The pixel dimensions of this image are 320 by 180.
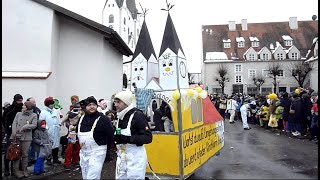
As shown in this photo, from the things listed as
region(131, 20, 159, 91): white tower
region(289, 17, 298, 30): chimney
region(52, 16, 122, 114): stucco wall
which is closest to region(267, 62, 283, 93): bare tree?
region(289, 17, 298, 30): chimney

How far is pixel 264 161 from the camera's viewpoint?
9.60m

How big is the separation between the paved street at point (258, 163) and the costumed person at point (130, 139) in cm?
311

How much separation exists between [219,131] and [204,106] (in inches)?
64.0

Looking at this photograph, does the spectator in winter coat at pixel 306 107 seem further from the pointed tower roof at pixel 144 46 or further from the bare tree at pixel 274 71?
the bare tree at pixel 274 71

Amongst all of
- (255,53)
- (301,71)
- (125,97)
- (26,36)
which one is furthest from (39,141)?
(255,53)

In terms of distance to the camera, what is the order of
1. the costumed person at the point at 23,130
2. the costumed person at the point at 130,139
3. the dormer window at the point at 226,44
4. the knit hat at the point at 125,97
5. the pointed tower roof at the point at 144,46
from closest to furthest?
the costumed person at the point at 130,139 < the knit hat at the point at 125,97 < the costumed person at the point at 23,130 < the pointed tower roof at the point at 144,46 < the dormer window at the point at 226,44

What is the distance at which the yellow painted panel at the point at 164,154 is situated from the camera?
6.75 m

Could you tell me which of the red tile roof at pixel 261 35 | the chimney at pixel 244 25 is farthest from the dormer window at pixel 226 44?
the chimney at pixel 244 25

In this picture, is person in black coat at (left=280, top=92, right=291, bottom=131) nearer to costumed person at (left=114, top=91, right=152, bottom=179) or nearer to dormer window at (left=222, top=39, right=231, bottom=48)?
costumed person at (left=114, top=91, right=152, bottom=179)

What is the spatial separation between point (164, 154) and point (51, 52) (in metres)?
8.25

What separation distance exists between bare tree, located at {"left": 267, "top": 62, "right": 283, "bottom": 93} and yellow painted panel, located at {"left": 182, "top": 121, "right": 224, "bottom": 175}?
4460 centimetres

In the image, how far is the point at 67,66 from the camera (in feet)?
48.4

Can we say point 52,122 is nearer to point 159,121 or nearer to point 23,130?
point 23,130

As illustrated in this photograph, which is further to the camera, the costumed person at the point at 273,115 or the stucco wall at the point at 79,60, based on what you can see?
the costumed person at the point at 273,115
